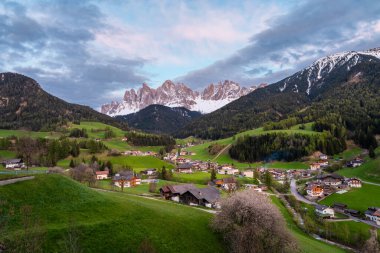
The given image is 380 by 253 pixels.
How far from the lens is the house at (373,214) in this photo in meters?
77.2

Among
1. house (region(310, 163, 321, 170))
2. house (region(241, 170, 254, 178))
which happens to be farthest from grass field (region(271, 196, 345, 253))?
house (region(310, 163, 321, 170))

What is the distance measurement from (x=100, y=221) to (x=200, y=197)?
43.8 metres

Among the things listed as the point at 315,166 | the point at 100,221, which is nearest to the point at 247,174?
the point at 315,166

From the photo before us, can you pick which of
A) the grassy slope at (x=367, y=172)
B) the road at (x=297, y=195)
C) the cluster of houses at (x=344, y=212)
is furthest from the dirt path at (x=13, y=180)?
the grassy slope at (x=367, y=172)

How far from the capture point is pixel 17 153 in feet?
503

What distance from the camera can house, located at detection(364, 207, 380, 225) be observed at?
77.2m

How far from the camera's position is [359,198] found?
95312 mm

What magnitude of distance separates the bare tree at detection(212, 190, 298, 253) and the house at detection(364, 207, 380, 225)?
154 feet

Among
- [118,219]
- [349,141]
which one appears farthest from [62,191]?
[349,141]

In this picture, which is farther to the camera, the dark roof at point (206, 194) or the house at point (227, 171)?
the house at point (227, 171)

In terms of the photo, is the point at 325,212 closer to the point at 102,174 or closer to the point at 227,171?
the point at 227,171

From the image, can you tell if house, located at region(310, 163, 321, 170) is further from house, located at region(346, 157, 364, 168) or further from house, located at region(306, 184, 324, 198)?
house, located at region(306, 184, 324, 198)

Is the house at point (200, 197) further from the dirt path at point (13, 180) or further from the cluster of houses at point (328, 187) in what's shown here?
the dirt path at point (13, 180)

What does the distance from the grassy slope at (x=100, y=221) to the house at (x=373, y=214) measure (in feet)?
185
